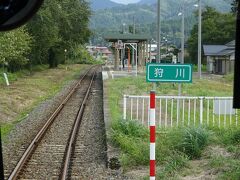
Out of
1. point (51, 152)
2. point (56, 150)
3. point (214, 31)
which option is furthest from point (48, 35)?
point (214, 31)

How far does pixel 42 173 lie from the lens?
24.4 feet

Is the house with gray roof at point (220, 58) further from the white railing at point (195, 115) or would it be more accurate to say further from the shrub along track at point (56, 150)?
the shrub along track at point (56, 150)

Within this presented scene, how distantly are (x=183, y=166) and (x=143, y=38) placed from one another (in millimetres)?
36640

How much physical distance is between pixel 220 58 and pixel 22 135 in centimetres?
4676

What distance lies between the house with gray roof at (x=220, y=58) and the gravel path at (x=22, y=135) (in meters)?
35.3

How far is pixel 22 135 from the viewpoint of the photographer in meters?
11.2

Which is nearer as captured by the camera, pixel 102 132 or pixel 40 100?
pixel 102 132

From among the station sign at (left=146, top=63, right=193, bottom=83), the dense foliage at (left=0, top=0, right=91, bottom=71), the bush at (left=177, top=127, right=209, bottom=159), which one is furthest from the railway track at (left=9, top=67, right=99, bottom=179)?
the dense foliage at (left=0, top=0, right=91, bottom=71)

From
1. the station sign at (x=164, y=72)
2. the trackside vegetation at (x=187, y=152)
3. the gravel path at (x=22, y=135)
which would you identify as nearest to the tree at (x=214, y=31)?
the gravel path at (x=22, y=135)

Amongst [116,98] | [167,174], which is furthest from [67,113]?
[167,174]

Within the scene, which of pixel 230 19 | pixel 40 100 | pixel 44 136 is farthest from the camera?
pixel 230 19

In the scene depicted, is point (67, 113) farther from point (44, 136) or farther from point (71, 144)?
point (71, 144)

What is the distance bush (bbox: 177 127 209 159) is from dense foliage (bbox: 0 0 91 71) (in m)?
13.1

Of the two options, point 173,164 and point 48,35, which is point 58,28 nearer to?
point 48,35
